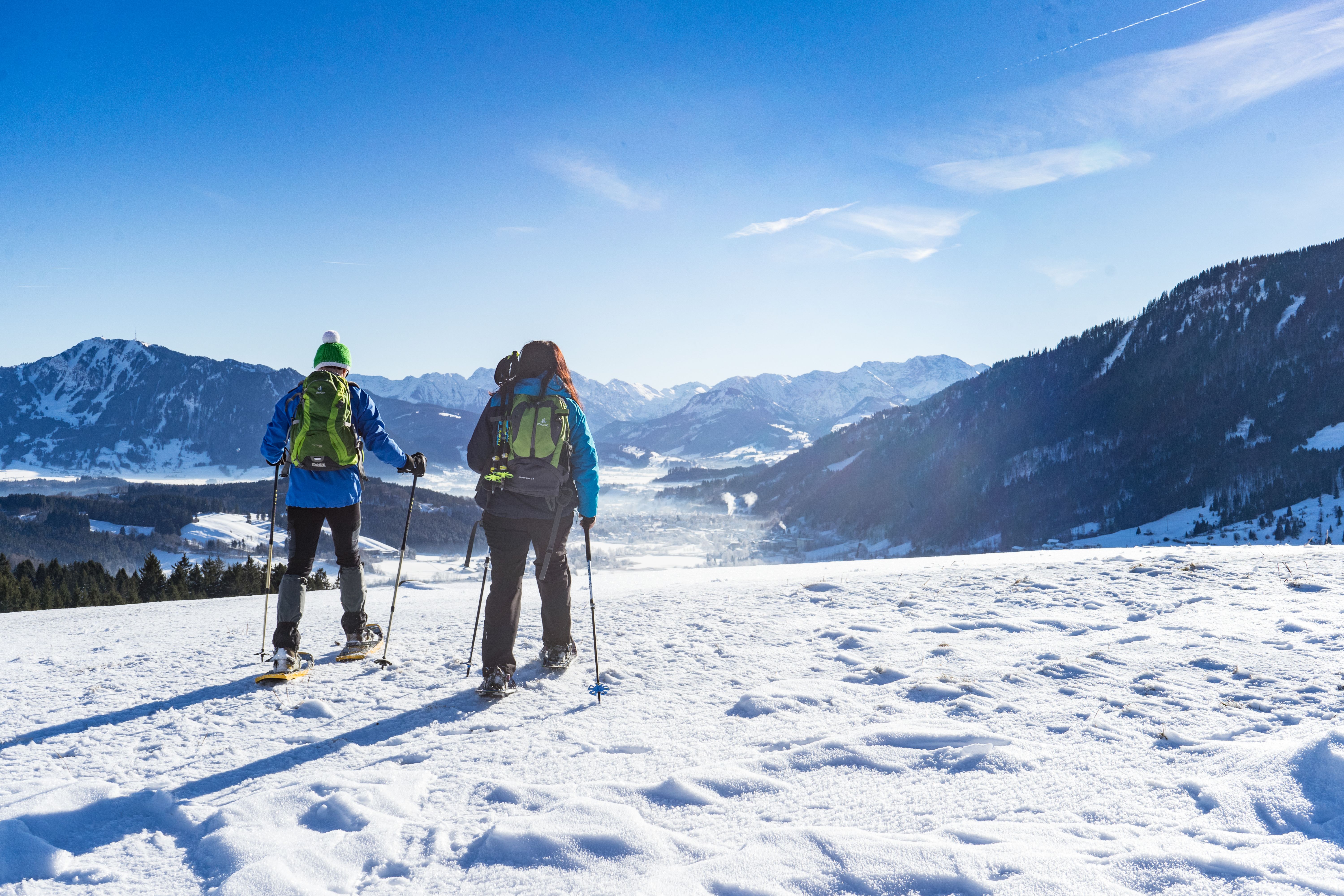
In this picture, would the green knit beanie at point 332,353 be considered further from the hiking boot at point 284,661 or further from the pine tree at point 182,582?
the pine tree at point 182,582

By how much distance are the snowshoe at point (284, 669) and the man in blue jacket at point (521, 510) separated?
6.39ft

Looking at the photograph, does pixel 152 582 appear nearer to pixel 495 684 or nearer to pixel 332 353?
pixel 332 353

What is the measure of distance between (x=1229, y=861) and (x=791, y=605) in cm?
707

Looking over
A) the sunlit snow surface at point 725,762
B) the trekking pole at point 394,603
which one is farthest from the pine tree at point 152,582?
the trekking pole at point 394,603

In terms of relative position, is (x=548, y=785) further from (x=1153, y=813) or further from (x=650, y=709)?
(x=1153, y=813)

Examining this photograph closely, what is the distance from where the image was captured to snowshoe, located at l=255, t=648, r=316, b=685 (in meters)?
6.57

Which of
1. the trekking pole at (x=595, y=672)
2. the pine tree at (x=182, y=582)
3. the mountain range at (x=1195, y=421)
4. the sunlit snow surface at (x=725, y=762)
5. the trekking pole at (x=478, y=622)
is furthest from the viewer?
A: the mountain range at (x=1195, y=421)

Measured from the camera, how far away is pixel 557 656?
7020mm

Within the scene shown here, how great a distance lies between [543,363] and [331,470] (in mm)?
2590

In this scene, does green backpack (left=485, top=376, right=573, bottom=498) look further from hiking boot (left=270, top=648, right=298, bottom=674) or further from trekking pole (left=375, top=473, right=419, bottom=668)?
hiking boot (left=270, top=648, right=298, bottom=674)

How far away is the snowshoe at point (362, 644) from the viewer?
7480mm

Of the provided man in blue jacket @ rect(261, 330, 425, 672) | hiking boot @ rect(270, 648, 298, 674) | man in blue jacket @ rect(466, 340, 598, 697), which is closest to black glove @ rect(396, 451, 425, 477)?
man in blue jacket @ rect(261, 330, 425, 672)

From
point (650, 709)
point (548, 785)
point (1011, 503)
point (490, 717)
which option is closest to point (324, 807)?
point (548, 785)

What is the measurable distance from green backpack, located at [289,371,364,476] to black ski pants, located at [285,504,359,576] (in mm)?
490
